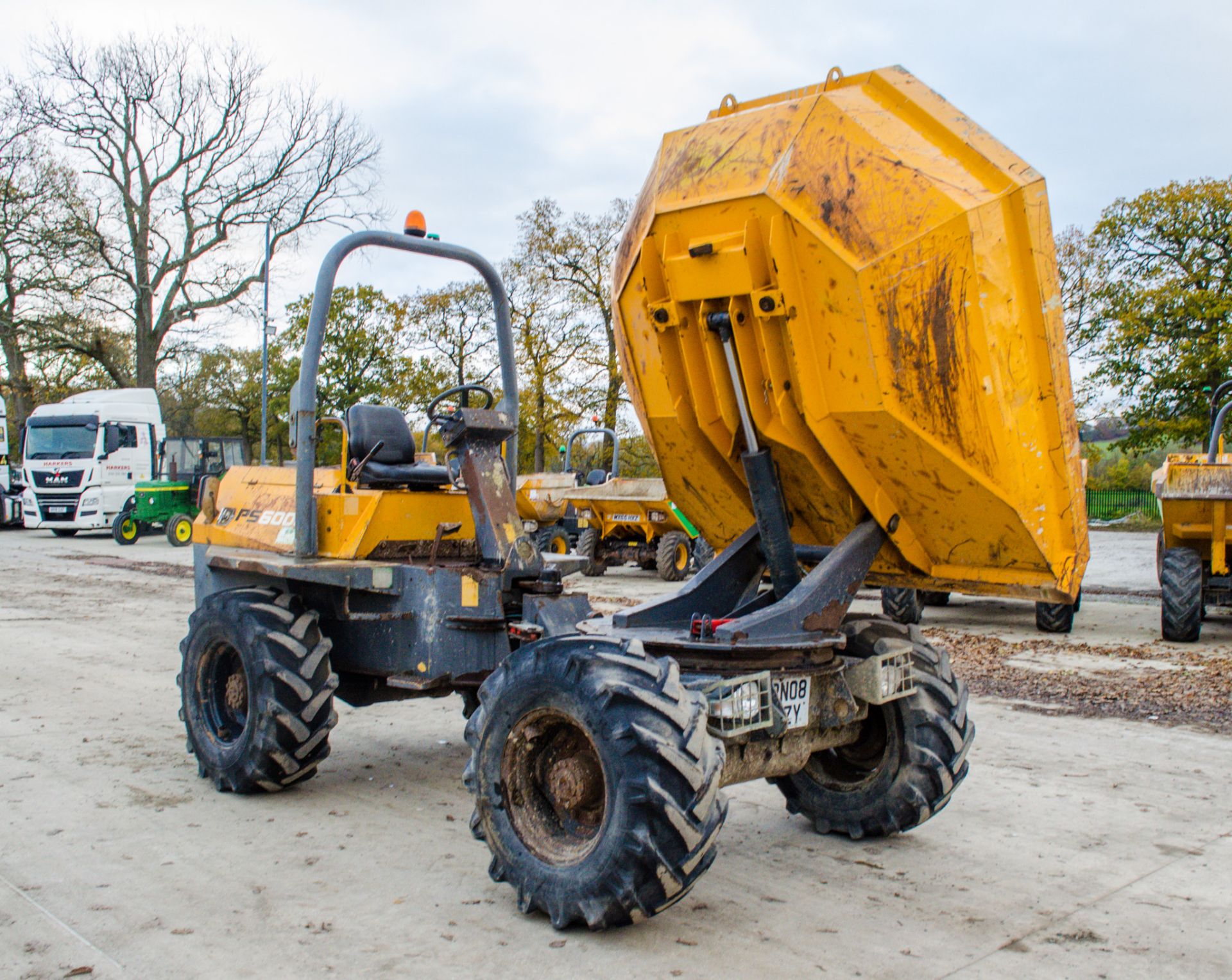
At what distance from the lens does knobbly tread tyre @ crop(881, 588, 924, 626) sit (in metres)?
11.0

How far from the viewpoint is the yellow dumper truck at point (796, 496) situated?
3.66m

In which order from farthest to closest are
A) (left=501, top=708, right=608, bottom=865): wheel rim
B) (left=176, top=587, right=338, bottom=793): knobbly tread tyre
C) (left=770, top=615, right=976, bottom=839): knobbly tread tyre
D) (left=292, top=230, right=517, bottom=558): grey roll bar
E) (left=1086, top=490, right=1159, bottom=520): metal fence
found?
(left=1086, top=490, right=1159, bottom=520): metal fence, (left=292, top=230, right=517, bottom=558): grey roll bar, (left=176, top=587, right=338, bottom=793): knobbly tread tyre, (left=770, top=615, right=976, bottom=839): knobbly tread tyre, (left=501, top=708, right=608, bottom=865): wheel rim

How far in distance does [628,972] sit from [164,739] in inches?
161

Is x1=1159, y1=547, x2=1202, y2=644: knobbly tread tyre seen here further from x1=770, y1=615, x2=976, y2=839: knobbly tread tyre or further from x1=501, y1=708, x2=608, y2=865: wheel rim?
x1=501, y1=708, x2=608, y2=865: wheel rim

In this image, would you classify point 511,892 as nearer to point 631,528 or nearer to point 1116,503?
point 631,528

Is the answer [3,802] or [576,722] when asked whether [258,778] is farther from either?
[576,722]

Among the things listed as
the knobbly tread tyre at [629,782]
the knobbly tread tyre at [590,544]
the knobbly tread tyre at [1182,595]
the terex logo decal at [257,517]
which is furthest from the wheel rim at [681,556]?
the knobbly tread tyre at [629,782]

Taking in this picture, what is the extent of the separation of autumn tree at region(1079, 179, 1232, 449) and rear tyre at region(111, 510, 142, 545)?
80.1ft

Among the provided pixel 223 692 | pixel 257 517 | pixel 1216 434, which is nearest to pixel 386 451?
pixel 257 517

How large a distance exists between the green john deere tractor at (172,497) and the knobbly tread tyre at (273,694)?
19131mm

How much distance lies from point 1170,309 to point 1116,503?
29.3ft

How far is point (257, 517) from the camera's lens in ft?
19.9

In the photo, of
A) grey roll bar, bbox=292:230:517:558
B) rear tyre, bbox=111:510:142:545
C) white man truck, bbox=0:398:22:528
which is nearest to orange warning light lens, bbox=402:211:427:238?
grey roll bar, bbox=292:230:517:558

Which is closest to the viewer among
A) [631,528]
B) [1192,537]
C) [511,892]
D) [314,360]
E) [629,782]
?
[629,782]
